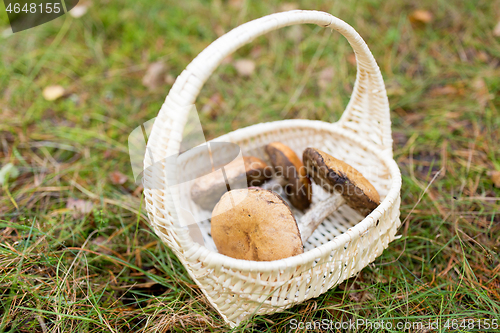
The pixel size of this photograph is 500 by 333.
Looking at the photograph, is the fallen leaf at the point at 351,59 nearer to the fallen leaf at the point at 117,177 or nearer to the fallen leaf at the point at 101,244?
the fallen leaf at the point at 117,177

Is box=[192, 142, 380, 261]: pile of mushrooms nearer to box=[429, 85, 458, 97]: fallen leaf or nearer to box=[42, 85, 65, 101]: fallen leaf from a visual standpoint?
box=[429, 85, 458, 97]: fallen leaf

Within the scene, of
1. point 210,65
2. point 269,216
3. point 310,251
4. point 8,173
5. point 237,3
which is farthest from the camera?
point 237,3

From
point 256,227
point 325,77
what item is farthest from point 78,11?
point 256,227

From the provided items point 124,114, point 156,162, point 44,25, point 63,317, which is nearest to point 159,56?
point 124,114

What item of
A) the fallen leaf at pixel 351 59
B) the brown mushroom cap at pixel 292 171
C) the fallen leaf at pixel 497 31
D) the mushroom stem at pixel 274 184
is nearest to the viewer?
the brown mushroom cap at pixel 292 171

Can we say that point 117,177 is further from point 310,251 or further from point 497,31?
point 497,31

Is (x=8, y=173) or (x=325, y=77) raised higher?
(x=325, y=77)

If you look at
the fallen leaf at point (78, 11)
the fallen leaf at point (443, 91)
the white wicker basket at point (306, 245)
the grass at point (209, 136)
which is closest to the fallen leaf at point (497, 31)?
the grass at point (209, 136)
